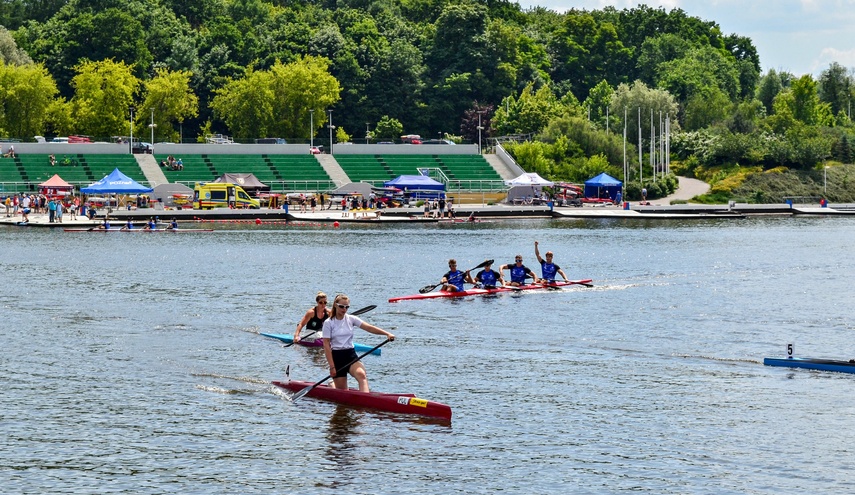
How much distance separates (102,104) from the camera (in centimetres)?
13562

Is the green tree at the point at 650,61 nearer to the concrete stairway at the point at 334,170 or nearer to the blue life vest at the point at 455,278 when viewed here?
the concrete stairway at the point at 334,170

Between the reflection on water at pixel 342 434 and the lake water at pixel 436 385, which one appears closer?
the lake water at pixel 436 385

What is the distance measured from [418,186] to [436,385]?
79293 mm

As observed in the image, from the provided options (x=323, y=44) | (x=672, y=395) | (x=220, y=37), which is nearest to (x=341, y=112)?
(x=323, y=44)

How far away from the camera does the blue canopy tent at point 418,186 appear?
110250 mm

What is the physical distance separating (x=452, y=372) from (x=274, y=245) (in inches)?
1797

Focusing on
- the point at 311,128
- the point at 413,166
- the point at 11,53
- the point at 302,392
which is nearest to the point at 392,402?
the point at 302,392

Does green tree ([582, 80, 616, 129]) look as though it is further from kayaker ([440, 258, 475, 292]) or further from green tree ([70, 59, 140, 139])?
kayaker ([440, 258, 475, 292])

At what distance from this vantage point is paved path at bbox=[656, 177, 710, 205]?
121 meters

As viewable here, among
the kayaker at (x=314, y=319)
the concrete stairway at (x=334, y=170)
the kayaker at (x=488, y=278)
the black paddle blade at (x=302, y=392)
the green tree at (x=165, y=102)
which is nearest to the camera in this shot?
the black paddle blade at (x=302, y=392)

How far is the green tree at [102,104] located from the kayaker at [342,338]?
113 metres

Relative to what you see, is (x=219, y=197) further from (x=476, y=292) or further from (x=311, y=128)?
(x=476, y=292)

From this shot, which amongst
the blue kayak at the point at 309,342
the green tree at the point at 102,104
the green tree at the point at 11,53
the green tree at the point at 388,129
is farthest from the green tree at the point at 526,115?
the blue kayak at the point at 309,342

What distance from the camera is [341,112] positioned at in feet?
509
